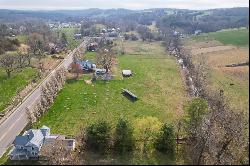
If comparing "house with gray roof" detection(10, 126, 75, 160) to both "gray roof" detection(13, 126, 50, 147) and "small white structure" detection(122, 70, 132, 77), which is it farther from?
"small white structure" detection(122, 70, 132, 77)

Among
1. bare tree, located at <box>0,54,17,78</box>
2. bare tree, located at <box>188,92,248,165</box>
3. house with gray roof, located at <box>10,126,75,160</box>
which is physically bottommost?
house with gray roof, located at <box>10,126,75,160</box>

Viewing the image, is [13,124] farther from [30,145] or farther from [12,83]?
[12,83]

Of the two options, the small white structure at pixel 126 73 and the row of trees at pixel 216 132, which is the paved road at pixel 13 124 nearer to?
the row of trees at pixel 216 132

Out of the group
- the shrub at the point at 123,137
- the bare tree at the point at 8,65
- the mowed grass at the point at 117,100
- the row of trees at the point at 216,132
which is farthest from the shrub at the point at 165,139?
the bare tree at the point at 8,65

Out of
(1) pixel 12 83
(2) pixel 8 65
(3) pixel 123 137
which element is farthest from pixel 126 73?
(3) pixel 123 137

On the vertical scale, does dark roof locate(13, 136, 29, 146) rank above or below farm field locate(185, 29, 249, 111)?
below

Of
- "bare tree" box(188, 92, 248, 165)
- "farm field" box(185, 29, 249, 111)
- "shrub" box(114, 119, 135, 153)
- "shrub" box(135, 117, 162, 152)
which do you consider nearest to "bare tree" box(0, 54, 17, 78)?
"farm field" box(185, 29, 249, 111)

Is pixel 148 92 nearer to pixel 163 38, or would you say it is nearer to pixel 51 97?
pixel 51 97
